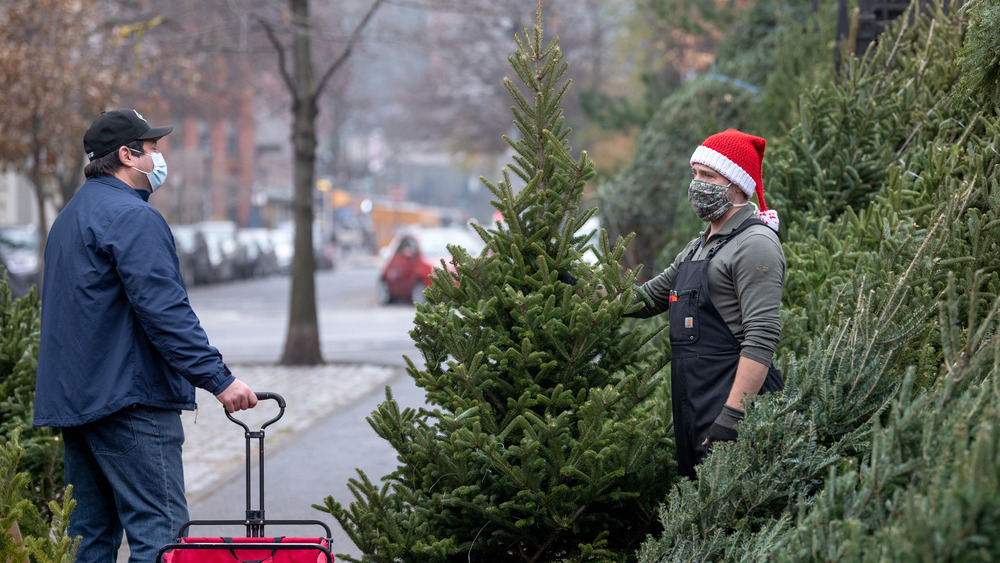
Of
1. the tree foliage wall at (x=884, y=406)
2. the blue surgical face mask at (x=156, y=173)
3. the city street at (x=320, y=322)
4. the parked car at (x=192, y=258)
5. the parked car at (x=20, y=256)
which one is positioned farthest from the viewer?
the parked car at (x=192, y=258)

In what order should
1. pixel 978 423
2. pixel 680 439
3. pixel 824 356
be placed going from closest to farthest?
pixel 978 423 → pixel 824 356 → pixel 680 439

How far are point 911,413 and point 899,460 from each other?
0.11 metres

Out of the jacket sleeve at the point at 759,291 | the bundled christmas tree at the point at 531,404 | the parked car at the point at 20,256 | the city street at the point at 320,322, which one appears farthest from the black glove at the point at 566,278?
the parked car at the point at 20,256

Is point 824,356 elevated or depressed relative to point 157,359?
elevated

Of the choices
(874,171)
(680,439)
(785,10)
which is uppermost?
(785,10)

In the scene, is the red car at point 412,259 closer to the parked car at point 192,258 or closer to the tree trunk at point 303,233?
the tree trunk at point 303,233

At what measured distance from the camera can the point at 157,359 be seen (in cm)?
362

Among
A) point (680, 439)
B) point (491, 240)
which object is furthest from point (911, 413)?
point (491, 240)

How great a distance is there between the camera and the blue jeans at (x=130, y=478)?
11.7 ft

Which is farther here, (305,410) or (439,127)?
(439,127)

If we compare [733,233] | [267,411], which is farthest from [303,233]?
[733,233]

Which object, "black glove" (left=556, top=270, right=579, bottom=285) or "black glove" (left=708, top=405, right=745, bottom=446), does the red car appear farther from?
"black glove" (left=708, top=405, right=745, bottom=446)

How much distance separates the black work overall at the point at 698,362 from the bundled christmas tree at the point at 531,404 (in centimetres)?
10

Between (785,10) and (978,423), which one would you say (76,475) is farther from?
(785,10)
